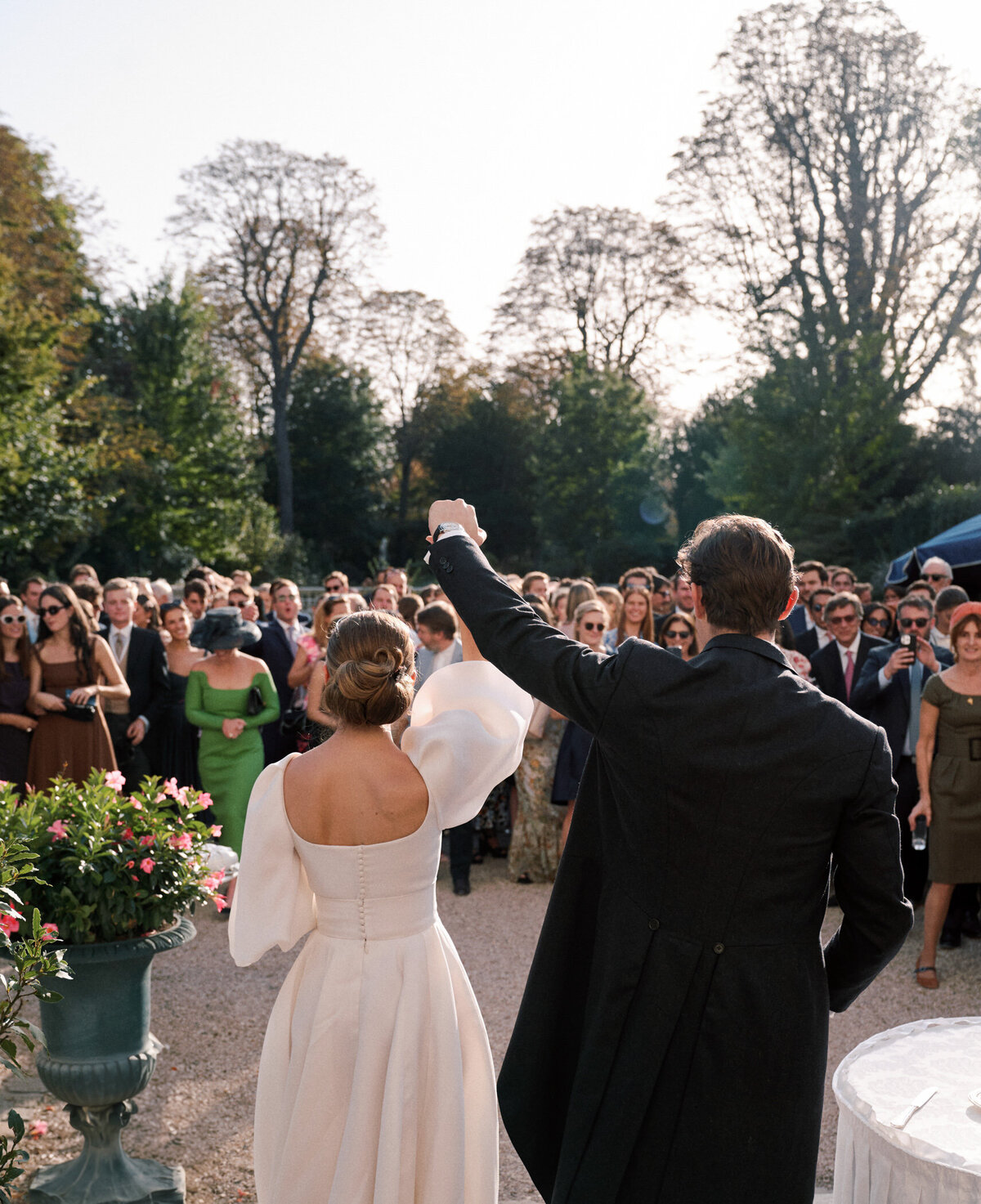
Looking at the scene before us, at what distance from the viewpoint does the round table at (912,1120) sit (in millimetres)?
2066

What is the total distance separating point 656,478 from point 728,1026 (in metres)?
28.5

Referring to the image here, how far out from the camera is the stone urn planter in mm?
3295

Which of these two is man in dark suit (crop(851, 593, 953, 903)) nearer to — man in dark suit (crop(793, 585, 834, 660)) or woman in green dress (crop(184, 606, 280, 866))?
man in dark suit (crop(793, 585, 834, 660))

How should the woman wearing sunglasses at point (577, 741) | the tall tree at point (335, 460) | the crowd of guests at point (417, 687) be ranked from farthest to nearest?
the tall tree at point (335, 460)
the woman wearing sunglasses at point (577, 741)
the crowd of guests at point (417, 687)

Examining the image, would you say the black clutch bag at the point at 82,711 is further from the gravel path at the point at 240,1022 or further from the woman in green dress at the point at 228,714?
the gravel path at the point at 240,1022

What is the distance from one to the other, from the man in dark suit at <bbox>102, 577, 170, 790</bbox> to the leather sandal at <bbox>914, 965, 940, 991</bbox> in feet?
16.4

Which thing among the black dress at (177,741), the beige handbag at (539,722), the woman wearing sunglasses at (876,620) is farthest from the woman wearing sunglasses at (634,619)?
the black dress at (177,741)

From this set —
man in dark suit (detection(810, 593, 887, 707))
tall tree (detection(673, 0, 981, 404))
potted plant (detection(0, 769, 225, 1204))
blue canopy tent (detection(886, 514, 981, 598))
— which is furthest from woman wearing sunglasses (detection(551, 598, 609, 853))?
tall tree (detection(673, 0, 981, 404))

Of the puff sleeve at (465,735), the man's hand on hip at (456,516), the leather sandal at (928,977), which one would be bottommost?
the leather sandal at (928,977)

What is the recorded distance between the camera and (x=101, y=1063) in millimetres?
3311

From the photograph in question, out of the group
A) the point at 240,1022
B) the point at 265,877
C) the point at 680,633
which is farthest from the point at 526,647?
the point at 680,633

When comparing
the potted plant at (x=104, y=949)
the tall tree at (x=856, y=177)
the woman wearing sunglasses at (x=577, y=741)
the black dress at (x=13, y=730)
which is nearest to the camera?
the potted plant at (x=104, y=949)

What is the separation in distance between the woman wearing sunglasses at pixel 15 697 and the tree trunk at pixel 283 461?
26.6m

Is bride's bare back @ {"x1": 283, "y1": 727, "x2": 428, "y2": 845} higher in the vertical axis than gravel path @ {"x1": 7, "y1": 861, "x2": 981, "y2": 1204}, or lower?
higher
